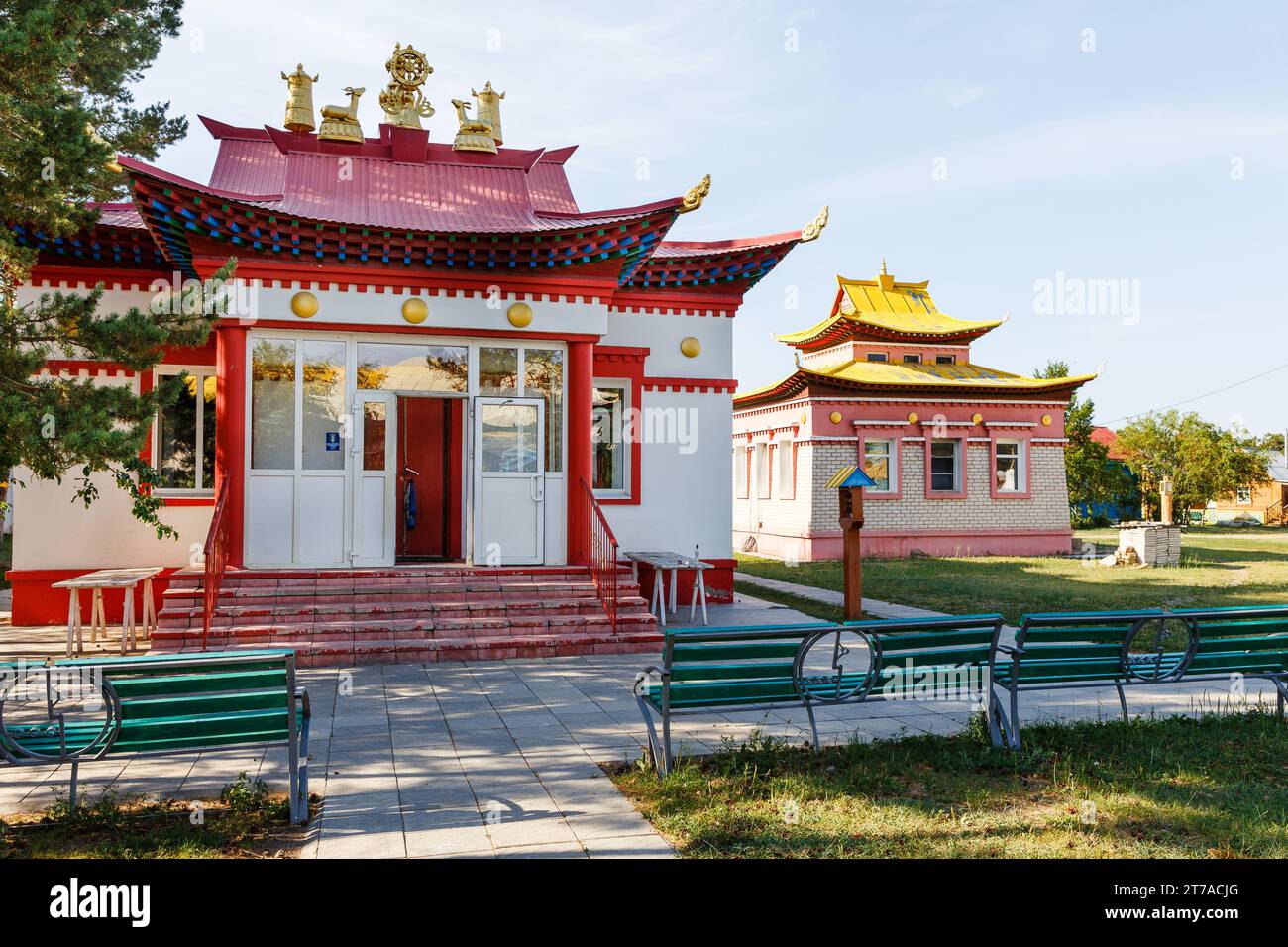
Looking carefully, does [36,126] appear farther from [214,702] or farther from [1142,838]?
[1142,838]

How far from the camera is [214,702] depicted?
15.1 feet

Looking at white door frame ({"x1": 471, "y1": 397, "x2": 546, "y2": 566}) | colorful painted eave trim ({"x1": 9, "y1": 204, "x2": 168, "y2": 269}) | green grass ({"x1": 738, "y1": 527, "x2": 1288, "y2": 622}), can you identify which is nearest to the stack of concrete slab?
green grass ({"x1": 738, "y1": 527, "x2": 1288, "y2": 622})

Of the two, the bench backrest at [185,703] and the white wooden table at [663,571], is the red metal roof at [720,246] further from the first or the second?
the bench backrest at [185,703]

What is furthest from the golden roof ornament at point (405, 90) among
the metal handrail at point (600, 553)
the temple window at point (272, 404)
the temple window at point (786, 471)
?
the temple window at point (786, 471)

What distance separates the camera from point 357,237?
1031 centimetres

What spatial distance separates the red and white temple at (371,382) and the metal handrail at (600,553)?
5 cm

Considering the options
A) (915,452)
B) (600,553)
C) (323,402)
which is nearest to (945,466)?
(915,452)

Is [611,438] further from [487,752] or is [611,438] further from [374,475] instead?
[487,752]

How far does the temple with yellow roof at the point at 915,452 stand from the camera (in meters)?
24.8

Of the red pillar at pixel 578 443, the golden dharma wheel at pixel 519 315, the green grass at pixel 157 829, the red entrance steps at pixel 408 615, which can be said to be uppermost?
the golden dharma wheel at pixel 519 315

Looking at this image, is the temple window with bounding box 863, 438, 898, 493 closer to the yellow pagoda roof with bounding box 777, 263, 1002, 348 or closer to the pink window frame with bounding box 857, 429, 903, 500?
the pink window frame with bounding box 857, 429, 903, 500

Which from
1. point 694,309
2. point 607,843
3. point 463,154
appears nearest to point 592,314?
point 694,309

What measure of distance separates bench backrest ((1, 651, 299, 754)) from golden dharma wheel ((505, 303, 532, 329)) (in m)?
6.81

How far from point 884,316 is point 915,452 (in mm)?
5094
